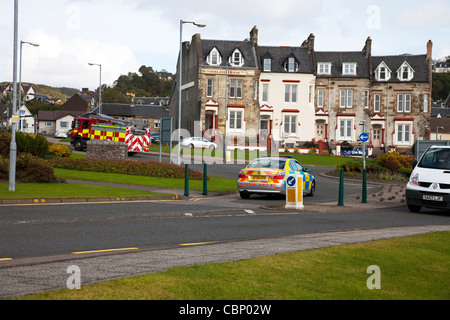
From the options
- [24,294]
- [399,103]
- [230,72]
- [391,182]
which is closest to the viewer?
[24,294]

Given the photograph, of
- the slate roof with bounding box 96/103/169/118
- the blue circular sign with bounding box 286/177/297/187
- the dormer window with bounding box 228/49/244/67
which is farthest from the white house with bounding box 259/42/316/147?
the blue circular sign with bounding box 286/177/297/187

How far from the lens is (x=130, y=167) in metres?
28.2

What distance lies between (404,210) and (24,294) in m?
15.0

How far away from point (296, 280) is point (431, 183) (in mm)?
11683

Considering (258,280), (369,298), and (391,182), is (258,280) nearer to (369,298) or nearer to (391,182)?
(369,298)

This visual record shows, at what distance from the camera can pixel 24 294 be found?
570 cm

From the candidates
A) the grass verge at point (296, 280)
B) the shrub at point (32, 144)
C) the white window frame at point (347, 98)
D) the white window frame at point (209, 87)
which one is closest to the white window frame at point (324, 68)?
the white window frame at point (347, 98)

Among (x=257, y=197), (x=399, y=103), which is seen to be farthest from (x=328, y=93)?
(x=257, y=197)

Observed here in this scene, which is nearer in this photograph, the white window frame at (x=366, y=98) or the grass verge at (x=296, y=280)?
the grass verge at (x=296, y=280)

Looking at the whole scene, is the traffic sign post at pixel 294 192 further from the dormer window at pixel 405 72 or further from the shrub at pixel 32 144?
the dormer window at pixel 405 72

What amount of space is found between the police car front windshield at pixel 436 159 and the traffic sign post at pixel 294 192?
4007mm

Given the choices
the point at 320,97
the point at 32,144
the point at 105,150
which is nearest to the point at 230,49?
the point at 320,97

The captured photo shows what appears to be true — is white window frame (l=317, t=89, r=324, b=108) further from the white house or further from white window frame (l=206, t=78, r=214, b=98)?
white window frame (l=206, t=78, r=214, b=98)

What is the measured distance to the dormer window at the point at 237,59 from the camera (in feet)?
207
